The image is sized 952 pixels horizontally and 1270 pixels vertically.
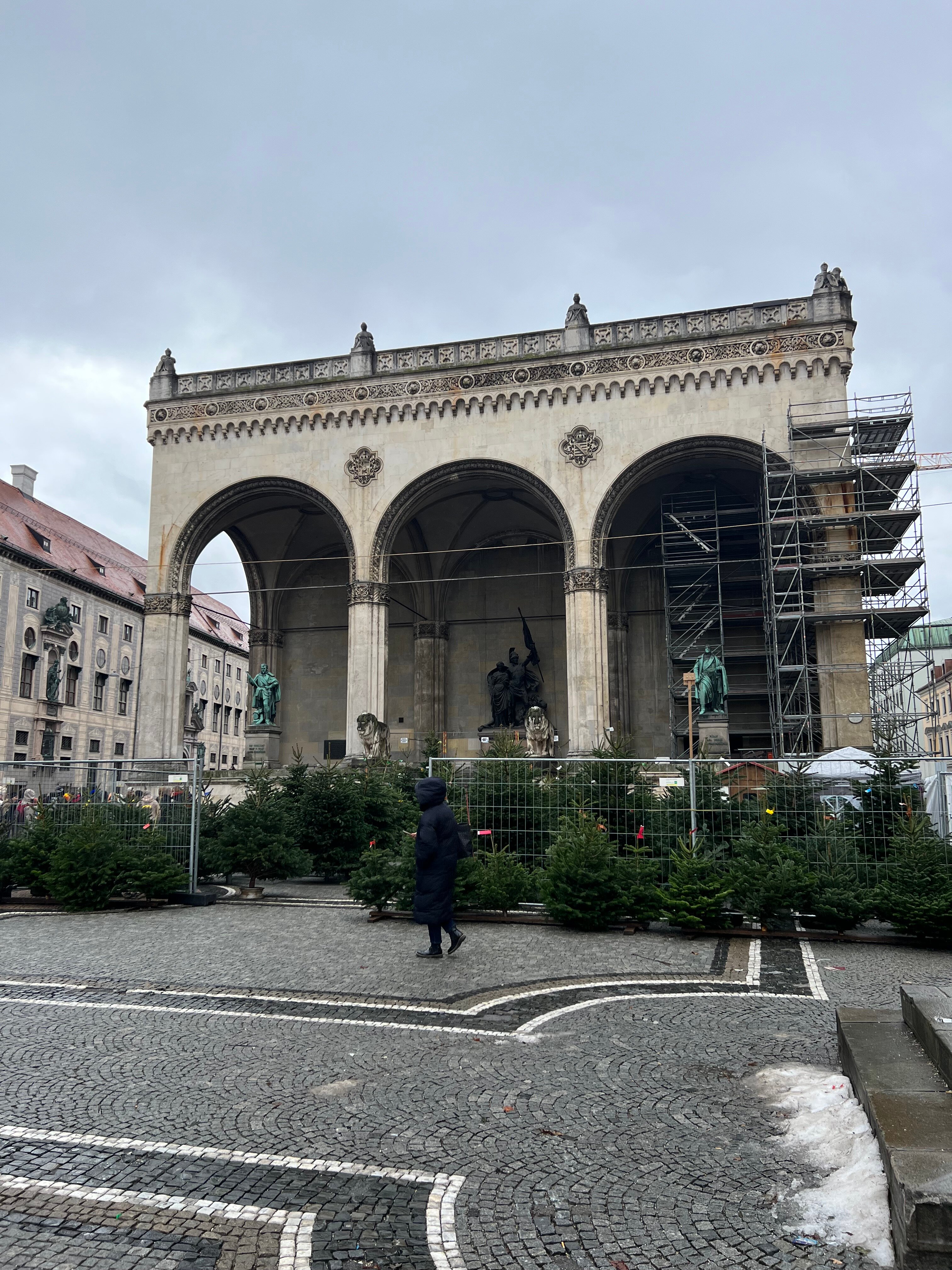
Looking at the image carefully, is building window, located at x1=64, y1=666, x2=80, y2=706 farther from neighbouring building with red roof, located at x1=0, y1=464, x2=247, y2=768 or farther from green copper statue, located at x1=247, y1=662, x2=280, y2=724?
green copper statue, located at x1=247, y1=662, x2=280, y2=724

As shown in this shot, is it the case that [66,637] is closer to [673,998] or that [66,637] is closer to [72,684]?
[72,684]

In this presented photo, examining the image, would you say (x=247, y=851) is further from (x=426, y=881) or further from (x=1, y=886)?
(x=426, y=881)

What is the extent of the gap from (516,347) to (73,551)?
103 ft

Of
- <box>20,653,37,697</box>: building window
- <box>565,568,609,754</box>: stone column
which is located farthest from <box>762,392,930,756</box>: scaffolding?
<box>20,653,37,697</box>: building window

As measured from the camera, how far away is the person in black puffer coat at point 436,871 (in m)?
8.08

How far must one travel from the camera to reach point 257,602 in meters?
35.0

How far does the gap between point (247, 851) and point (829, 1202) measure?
10665 mm

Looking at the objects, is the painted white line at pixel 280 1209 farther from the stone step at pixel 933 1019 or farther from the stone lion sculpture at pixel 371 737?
the stone lion sculpture at pixel 371 737

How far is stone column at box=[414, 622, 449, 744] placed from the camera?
109 ft

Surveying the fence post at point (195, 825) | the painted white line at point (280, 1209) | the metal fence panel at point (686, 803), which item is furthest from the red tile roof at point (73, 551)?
the painted white line at point (280, 1209)

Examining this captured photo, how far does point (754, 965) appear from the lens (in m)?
7.89

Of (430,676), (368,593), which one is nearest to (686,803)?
(368,593)

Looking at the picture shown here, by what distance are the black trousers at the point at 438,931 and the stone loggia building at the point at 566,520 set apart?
16845mm

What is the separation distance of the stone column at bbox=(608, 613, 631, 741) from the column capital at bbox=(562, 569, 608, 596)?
4731 mm
